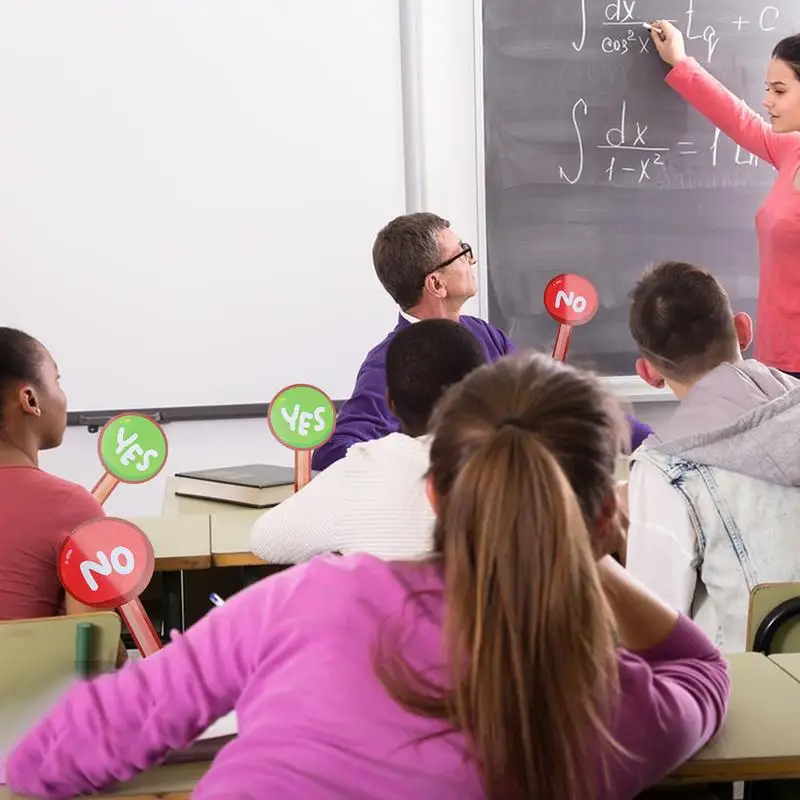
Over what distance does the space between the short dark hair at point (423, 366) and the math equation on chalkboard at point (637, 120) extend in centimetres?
186

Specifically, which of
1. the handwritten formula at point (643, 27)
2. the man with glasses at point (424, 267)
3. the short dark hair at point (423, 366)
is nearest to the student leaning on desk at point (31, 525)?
the short dark hair at point (423, 366)

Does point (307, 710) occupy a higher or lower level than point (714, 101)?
lower

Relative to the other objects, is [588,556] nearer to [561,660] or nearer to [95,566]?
[561,660]

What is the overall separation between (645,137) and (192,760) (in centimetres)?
284

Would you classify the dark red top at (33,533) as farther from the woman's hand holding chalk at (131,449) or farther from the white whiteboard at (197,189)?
the white whiteboard at (197,189)

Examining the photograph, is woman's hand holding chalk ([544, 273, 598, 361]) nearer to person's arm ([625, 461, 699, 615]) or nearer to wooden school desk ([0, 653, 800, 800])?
person's arm ([625, 461, 699, 615])

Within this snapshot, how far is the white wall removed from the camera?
11.2 ft

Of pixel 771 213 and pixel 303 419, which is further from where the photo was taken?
pixel 771 213

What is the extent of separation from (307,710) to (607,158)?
9.47 ft

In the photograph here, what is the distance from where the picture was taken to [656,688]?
102 cm

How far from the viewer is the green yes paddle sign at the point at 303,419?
222 centimetres

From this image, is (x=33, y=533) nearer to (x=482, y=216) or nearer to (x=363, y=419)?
(x=363, y=419)

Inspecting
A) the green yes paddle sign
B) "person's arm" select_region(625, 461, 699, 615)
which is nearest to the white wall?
the green yes paddle sign

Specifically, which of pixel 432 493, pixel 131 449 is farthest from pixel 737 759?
pixel 131 449
